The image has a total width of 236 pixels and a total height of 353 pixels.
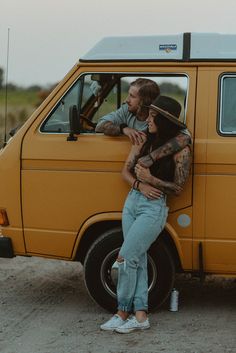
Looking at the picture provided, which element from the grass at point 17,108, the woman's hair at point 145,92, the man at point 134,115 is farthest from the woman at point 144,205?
the grass at point 17,108

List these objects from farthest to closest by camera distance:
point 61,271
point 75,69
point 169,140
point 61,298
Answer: point 61,271 → point 61,298 → point 75,69 → point 169,140

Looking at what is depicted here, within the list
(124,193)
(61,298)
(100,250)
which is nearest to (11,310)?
(61,298)

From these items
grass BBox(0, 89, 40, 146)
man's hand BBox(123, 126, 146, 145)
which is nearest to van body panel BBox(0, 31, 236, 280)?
man's hand BBox(123, 126, 146, 145)

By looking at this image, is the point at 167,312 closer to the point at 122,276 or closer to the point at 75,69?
the point at 122,276

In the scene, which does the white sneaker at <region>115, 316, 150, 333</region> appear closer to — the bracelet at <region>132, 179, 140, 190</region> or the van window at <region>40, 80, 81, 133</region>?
the bracelet at <region>132, 179, 140, 190</region>

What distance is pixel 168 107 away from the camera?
6.13 m

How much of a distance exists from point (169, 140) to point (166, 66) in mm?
695

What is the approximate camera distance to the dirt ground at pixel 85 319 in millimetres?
5879

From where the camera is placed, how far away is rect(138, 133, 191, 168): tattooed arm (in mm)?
6146

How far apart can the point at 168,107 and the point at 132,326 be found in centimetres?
178

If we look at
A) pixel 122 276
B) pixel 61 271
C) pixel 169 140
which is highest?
pixel 169 140

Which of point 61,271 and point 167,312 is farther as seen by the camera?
point 61,271

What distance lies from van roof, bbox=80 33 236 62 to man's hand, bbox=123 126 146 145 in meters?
0.63

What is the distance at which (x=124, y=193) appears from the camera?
6.47 m
